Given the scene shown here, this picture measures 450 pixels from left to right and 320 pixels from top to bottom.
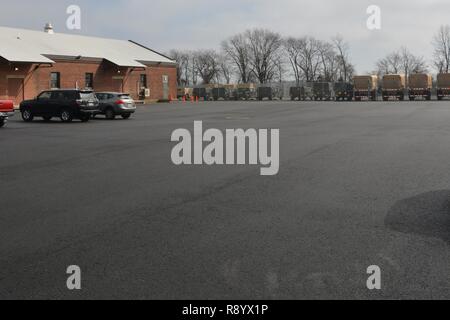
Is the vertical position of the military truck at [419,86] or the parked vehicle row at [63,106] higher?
the military truck at [419,86]

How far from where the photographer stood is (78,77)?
54.7 m

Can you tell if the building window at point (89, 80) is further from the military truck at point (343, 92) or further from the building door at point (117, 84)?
the military truck at point (343, 92)

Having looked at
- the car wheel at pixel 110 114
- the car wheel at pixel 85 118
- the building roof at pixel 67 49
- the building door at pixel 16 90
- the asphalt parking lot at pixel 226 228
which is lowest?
the asphalt parking lot at pixel 226 228

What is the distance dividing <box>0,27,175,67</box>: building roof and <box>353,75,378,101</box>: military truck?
22036 mm

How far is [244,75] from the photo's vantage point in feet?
417

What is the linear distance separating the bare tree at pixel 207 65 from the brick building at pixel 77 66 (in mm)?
66102

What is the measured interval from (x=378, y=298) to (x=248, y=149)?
11327 millimetres

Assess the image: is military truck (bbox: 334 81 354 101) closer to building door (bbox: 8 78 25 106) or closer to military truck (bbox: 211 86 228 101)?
military truck (bbox: 211 86 228 101)

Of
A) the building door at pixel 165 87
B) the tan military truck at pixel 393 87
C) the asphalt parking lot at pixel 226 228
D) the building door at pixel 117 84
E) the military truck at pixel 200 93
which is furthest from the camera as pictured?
the military truck at pixel 200 93

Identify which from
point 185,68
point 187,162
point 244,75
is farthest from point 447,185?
point 185,68

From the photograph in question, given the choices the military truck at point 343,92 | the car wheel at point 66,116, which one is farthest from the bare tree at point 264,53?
the car wheel at point 66,116

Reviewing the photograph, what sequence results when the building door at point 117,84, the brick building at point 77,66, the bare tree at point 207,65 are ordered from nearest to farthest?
the brick building at point 77,66 < the building door at point 117,84 < the bare tree at point 207,65

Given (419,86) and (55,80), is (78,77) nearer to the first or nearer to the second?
(55,80)

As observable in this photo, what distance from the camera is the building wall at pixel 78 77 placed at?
154 feet
